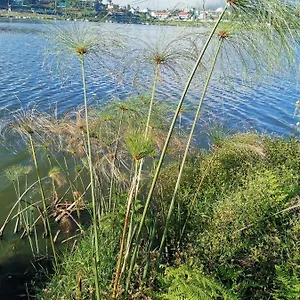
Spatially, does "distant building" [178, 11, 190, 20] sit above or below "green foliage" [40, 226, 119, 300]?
above

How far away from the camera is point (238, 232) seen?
443 centimetres

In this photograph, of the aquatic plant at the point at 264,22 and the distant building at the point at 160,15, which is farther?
the distant building at the point at 160,15

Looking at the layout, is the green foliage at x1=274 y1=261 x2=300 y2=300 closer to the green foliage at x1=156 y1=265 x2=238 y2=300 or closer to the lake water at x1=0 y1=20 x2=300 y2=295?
the green foliage at x1=156 y1=265 x2=238 y2=300

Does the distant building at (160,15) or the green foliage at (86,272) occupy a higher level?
the distant building at (160,15)

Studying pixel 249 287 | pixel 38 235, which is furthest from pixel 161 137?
pixel 38 235

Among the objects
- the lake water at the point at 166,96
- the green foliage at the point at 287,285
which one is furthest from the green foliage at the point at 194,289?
the lake water at the point at 166,96

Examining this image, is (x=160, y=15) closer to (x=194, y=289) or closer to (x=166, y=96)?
(x=194, y=289)

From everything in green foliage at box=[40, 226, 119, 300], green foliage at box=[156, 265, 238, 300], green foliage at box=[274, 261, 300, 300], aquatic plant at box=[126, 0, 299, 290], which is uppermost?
aquatic plant at box=[126, 0, 299, 290]

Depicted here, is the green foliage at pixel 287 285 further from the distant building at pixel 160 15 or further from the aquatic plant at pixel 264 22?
the distant building at pixel 160 15

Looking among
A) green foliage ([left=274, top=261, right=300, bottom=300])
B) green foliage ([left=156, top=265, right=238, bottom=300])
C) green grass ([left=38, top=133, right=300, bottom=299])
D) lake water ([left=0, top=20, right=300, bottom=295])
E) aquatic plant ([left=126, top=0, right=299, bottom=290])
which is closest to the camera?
aquatic plant ([left=126, top=0, right=299, bottom=290])

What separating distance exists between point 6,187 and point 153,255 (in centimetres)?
493

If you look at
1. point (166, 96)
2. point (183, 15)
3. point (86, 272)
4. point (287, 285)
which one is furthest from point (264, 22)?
point (166, 96)

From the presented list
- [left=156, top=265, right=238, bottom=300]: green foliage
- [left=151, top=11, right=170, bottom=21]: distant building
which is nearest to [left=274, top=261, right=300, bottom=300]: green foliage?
[left=156, top=265, right=238, bottom=300]: green foliage

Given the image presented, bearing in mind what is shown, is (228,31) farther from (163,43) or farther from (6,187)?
(6,187)
